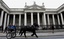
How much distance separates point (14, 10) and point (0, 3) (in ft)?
39.8

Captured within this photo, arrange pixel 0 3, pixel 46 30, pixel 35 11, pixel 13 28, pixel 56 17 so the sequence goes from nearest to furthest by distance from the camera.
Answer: pixel 13 28, pixel 46 30, pixel 0 3, pixel 35 11, pixel 56 17

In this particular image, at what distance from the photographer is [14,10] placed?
119 feet

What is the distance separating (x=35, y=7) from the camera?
34.3 m

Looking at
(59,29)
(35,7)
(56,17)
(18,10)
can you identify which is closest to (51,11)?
(56,17)

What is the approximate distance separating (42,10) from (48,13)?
16.1 feet

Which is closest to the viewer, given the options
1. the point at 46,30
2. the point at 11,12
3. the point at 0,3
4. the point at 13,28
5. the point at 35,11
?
the point at 13,28

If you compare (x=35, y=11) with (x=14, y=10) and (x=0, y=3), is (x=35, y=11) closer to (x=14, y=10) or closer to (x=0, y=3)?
(x=14, y=10)

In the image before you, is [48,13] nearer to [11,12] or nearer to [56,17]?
[56,17]

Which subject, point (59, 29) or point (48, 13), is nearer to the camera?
point (59, 29)

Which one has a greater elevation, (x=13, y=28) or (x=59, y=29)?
(x=13, y=28)

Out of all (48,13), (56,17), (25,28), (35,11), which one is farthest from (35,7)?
(25,28)

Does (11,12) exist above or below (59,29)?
above

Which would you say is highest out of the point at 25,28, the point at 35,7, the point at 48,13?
the point at 35,7

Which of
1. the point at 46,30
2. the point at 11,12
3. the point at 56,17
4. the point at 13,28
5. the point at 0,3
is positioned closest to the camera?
the point at 13,28
